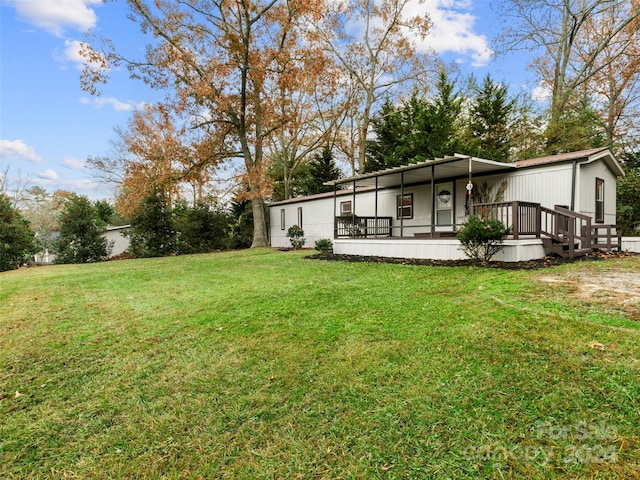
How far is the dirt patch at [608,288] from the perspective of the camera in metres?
3.91

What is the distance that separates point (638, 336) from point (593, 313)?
2.38 ft

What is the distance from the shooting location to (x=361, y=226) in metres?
12.8

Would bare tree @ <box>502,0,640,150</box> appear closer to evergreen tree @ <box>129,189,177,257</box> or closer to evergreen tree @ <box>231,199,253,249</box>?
evergreen tree @ <box>231,199,253,249</box>

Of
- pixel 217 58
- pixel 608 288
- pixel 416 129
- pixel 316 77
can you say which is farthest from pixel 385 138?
pixel 608 288

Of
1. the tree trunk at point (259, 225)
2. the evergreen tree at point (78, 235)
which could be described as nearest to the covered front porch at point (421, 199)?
the tree trunk at point (259, 225)

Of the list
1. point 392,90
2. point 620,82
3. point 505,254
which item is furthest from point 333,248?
point 620,82

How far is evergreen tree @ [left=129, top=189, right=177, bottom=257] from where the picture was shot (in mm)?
17125

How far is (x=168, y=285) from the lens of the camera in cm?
686

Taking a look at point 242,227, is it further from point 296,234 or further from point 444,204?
point 444,204

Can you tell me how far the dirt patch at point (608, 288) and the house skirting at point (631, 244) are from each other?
595 cm

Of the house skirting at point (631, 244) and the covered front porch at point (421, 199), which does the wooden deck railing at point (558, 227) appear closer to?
the house skirting at point (631, 244)

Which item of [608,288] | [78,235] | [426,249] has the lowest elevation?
[608,288]

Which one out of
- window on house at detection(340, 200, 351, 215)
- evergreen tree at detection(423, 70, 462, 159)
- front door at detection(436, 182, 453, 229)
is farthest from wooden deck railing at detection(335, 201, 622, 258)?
evergreen tree at detection(423, 70, 462, 159)

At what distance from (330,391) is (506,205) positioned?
24.1 ft
